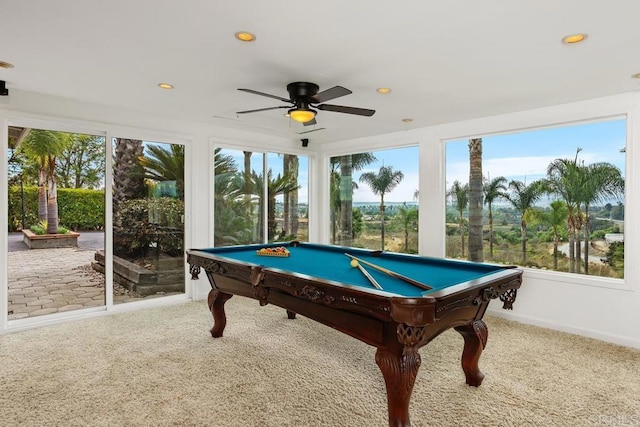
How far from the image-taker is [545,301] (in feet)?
12.5

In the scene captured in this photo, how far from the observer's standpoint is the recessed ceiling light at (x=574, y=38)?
223 cm

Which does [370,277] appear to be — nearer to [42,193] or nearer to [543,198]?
[543,198]

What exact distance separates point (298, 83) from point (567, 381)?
3.08 metres

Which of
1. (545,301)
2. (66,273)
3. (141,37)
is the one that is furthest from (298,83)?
(66,273)

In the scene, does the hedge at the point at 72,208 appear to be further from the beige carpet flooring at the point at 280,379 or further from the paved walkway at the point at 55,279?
the beige carpet flooring at the point at 280,379

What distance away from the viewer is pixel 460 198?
468 centimetres

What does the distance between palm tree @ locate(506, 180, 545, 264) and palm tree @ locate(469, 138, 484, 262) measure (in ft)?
1.23

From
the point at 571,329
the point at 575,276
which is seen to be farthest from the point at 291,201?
the point at 571,329

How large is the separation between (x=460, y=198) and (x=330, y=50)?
117 inches

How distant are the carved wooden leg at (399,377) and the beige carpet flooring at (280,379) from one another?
0.72ft

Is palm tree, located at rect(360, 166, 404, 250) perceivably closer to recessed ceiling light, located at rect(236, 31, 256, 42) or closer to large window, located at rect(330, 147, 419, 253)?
large window, located at rect(330, 147, 419, 253)

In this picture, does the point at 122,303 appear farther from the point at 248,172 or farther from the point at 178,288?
the point at 248,172

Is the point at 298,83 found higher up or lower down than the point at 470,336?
higher up

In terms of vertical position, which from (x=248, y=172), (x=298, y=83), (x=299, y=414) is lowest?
(x=299, y=414)
